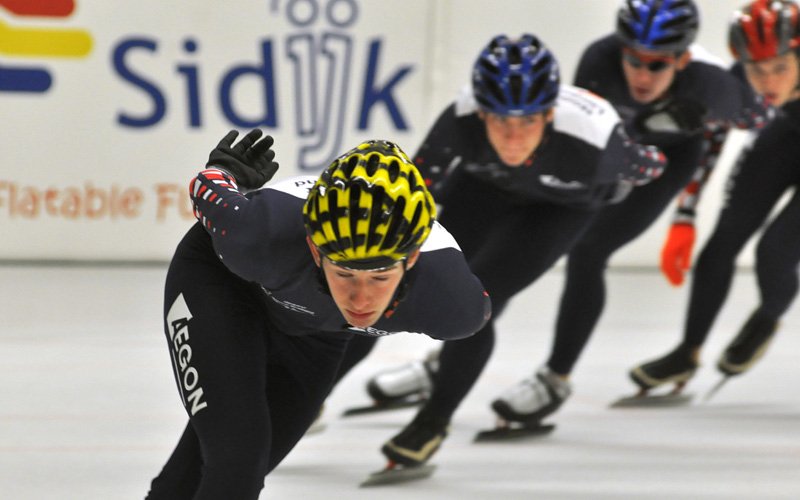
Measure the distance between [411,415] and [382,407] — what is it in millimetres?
128

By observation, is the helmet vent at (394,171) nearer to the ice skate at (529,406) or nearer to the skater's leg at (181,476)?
the skater's leg at (181,476)

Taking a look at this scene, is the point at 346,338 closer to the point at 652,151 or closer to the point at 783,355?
the point at 652,151

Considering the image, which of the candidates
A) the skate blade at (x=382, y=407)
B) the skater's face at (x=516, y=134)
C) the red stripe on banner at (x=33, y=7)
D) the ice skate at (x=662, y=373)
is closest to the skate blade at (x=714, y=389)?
the ice skate at (x=662, y=373)

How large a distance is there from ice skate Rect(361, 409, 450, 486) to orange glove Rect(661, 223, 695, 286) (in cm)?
155

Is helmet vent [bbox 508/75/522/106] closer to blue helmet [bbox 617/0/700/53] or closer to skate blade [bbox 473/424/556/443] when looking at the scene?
blue helmet [bbox 617/0/700/53]

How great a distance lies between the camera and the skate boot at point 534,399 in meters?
4.52

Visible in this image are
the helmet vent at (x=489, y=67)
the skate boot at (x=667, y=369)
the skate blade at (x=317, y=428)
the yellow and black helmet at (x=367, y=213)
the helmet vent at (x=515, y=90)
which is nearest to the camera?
the yellow and black helmet at (x=367, y=213)

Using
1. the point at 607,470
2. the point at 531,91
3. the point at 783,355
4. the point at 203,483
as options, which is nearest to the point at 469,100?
the point at 531,91

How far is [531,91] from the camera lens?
12.2 feet

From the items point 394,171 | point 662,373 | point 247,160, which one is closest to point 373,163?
point 394,171

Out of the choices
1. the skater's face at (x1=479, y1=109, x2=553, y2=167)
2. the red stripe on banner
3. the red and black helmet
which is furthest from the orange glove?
the red stripe on banner

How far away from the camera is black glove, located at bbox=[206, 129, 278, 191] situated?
8.55ft

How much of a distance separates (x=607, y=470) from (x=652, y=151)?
1136mm

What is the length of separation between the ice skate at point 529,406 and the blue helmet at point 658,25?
1.35m
